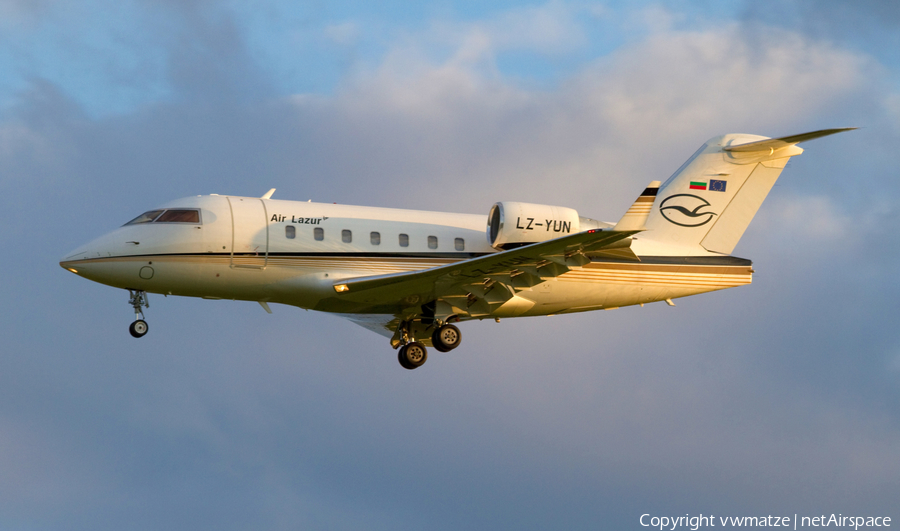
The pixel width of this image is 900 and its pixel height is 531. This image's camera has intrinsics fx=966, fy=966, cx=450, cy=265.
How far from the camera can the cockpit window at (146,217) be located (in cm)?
2419

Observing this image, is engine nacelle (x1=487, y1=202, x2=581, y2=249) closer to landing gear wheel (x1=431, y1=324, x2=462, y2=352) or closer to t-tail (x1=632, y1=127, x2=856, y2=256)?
landing gear wheel (x1=431, y1=324, x2=462, y2=352)

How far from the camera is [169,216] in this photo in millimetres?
24172

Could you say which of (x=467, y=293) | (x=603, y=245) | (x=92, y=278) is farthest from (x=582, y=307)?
(x=92, y=278)

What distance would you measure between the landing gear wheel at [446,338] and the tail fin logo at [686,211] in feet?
23.6

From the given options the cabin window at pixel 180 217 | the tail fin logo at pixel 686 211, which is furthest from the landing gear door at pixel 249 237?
the tail fin logo at pixel 686 211

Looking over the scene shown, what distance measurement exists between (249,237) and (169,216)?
2090mm

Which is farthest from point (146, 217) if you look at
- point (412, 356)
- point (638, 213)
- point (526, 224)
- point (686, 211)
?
point (686, 211)

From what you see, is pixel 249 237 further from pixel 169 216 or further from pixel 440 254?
pixel 440 254

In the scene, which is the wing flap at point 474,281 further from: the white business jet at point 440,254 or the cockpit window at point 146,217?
the cockpit window at point 146,217

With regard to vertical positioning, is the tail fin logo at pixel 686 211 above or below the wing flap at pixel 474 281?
above

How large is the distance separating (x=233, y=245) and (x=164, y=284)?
6.32 ft

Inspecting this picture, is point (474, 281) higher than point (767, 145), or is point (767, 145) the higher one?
point (767, 145)

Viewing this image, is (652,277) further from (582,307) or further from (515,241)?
(515,241)

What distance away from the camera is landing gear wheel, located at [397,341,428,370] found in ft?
88.7
